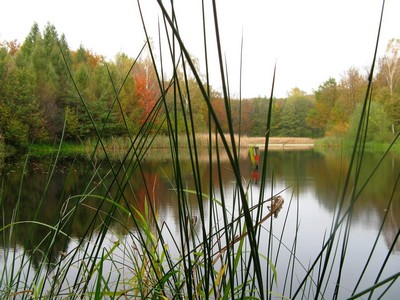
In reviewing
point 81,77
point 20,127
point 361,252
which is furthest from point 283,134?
point 361,252

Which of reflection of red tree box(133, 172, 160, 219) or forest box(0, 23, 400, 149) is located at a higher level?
forest box(0, 23, 400, 149)

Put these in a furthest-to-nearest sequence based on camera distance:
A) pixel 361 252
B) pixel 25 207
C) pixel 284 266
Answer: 1. pixel 25 207
2. pixel 361 252
3. pixel 284 266

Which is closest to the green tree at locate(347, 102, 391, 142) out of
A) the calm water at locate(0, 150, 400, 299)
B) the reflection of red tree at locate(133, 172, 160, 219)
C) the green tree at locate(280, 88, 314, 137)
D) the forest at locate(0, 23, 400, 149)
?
the forest at locate(0, 23, 400, 149)

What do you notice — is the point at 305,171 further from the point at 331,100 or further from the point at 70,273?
the point at 331,100

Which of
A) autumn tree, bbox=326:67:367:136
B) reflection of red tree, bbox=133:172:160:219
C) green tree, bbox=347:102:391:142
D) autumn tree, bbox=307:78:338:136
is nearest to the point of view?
reflection of red tree, bbox=133:172:160:219

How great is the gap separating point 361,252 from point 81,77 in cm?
1047

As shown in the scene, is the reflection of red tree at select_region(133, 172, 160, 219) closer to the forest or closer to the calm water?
the calm water

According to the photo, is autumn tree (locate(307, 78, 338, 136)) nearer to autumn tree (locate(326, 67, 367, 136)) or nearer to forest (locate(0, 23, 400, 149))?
forest (locate(0, 23, 400, 149))

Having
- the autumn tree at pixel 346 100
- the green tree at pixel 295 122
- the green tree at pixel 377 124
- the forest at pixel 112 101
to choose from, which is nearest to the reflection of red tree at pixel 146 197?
the forest at pixel 112 101

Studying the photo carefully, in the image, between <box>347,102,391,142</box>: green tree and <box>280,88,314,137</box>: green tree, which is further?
<box>280,88,314,137</box>: green tree

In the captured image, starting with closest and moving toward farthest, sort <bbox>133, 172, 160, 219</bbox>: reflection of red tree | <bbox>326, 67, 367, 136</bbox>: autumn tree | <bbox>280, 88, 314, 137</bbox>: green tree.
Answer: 1. <bbox>133, 172, 160, 219</bbox>: reflection of red tree
2. <bbox>326, 67, 367, 136</bbox>: autumn tree
3. <bbox>280, 88, 314, 137</bbox>: green tree

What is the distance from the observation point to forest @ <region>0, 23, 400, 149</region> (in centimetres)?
998

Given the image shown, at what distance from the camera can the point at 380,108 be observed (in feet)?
52.7

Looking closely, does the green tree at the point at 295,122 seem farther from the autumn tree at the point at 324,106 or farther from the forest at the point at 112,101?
the autumn tree at the point at 324,106
